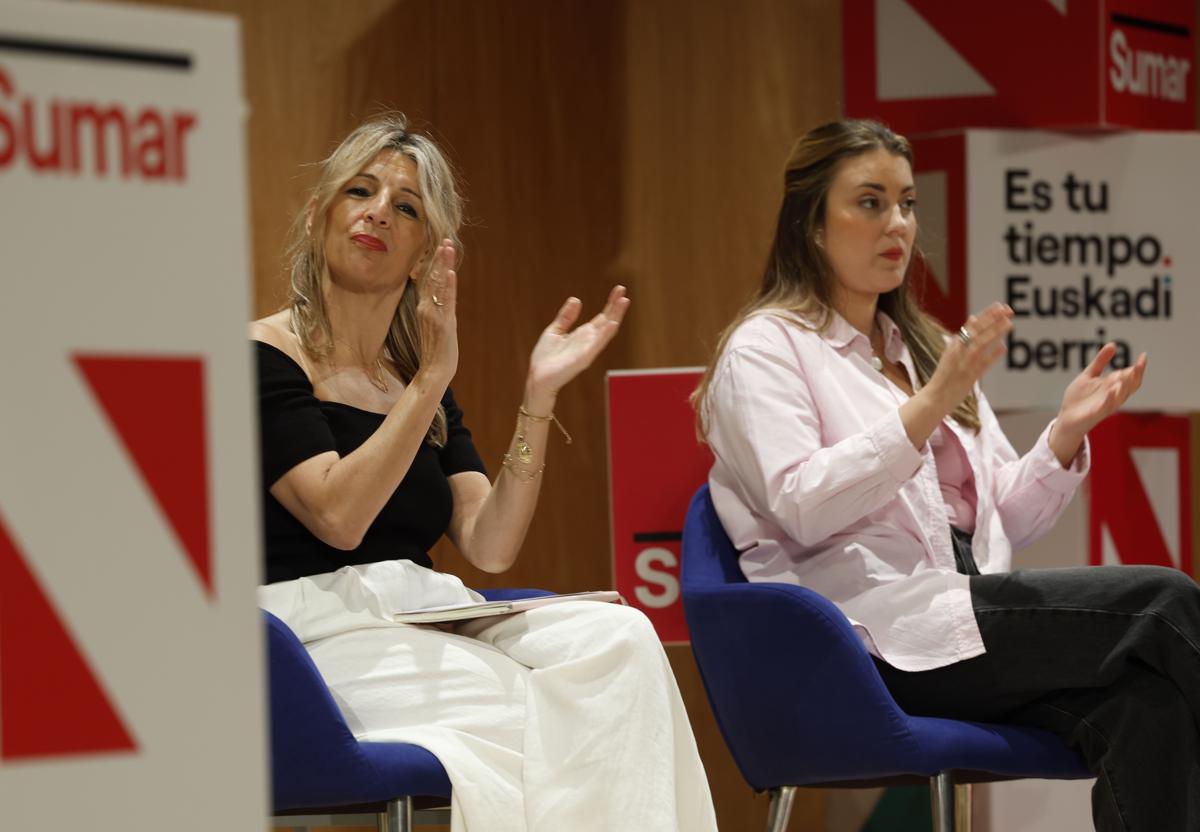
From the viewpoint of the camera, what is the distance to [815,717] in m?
2.68

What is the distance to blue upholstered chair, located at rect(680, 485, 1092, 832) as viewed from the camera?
2.62 m

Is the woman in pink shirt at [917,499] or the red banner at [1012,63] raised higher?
the red banner at [1012,63]

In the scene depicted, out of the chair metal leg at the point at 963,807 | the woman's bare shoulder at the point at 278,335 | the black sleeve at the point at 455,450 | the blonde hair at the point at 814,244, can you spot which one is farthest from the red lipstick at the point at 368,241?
the chair metal leg at the point at 963,807

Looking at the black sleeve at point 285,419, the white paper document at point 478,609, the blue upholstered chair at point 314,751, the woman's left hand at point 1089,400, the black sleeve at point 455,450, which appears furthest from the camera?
the woman's left hand at point 1089,400

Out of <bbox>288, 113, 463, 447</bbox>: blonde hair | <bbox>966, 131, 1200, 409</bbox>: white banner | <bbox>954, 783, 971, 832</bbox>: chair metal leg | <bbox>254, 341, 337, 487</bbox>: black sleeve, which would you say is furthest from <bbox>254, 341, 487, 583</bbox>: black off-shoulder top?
<bbox>966, 131, 1200, 409</bbox>: white banner

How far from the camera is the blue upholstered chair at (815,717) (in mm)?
2623

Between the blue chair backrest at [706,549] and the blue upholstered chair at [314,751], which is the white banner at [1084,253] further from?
the blue upholstered chair at [314,751]

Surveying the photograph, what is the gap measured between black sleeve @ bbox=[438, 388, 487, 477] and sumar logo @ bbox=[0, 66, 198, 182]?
196 centimetres

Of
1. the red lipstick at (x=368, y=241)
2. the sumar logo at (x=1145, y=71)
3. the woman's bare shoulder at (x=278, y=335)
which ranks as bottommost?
the woman's bare shoulder at (x=278, y=335)

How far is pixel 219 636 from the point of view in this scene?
991 mm

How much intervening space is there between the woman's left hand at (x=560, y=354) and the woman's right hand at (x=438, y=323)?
190 mm

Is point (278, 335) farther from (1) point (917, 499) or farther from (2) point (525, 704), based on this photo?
(1) point (917, 499)

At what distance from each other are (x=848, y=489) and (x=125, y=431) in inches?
74.5

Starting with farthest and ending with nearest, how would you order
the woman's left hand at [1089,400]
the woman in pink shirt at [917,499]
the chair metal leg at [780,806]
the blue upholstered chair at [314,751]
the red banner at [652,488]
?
1. the red banner at [652,488]
2. the woman's left hand at [1089,400]
3. the chair metal leg at [780,806]
4. the woman in pink shirt at [917,499]
5. the blue upholstered chair at [314,751]
